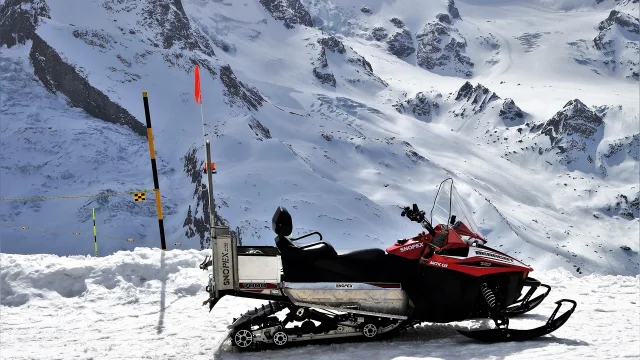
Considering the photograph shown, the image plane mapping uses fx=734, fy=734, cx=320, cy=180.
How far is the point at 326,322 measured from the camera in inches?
332

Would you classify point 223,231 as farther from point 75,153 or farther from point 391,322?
point 75,153

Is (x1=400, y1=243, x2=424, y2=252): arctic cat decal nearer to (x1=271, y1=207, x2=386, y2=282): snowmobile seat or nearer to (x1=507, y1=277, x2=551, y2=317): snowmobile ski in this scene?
(x1=271, y1=207, x2=386, y2=282): snowmobile seat

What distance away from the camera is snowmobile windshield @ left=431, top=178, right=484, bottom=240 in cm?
886

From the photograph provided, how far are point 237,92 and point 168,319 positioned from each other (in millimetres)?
142800

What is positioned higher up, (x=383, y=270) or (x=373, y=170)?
(x=383, y=270)

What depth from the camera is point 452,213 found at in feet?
29.4

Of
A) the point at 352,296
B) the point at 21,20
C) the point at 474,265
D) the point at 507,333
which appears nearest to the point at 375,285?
the point at 352,296

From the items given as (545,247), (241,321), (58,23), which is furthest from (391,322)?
(545,247)

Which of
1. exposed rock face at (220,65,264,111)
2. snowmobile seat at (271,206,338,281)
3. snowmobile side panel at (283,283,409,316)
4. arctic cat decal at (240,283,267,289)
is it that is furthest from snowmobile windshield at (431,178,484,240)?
exposed rock face at (220,65,264,111)

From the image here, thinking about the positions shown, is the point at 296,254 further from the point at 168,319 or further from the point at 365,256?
the point at 168,319

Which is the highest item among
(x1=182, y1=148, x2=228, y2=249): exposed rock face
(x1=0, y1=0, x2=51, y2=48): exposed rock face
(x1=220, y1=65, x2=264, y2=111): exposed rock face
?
(x1=0, y1=0, x2=51, y2=48): exposed rock face

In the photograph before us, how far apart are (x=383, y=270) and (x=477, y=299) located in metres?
1.17

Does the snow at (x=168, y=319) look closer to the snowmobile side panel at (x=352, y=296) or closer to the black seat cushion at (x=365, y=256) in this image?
the snowmobile side panel at (x=352, y=296)

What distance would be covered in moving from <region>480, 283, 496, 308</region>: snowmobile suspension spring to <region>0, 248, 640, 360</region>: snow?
0.50 metres
